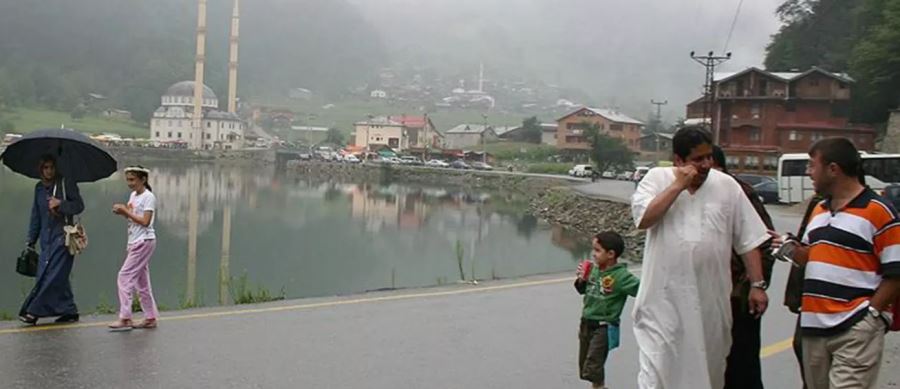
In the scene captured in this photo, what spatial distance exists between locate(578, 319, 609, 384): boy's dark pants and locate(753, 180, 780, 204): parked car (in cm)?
2849

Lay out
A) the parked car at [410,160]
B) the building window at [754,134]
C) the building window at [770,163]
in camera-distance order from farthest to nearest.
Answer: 1. the parked car at [410,160]
2. the building window at [754,134]
3. the building window at [770,163]

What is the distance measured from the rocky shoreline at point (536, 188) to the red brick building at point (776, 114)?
34.6 ft

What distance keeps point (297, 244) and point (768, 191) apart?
59.3 ft

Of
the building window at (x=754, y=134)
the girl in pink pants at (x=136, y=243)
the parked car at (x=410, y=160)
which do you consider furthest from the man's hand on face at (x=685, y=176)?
the parked car at (x=410, y=160)

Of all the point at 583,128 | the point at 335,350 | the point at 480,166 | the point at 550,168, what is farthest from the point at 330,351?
the point at 583,128

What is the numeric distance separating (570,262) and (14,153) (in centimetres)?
1714

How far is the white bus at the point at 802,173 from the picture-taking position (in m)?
28.0

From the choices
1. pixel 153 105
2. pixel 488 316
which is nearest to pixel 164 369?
pixel 488 316

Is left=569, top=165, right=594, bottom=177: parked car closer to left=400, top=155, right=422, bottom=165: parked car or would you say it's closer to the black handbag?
left=400, top=155, right=422, bottom=165: parked car

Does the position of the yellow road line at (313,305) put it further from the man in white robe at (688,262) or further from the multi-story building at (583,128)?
the multi-story building at (583,128)

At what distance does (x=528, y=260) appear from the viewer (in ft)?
75.8

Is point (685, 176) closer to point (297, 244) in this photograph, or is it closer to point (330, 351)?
point (330, 351)

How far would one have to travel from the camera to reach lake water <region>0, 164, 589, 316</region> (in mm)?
15977

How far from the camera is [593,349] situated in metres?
4.61
